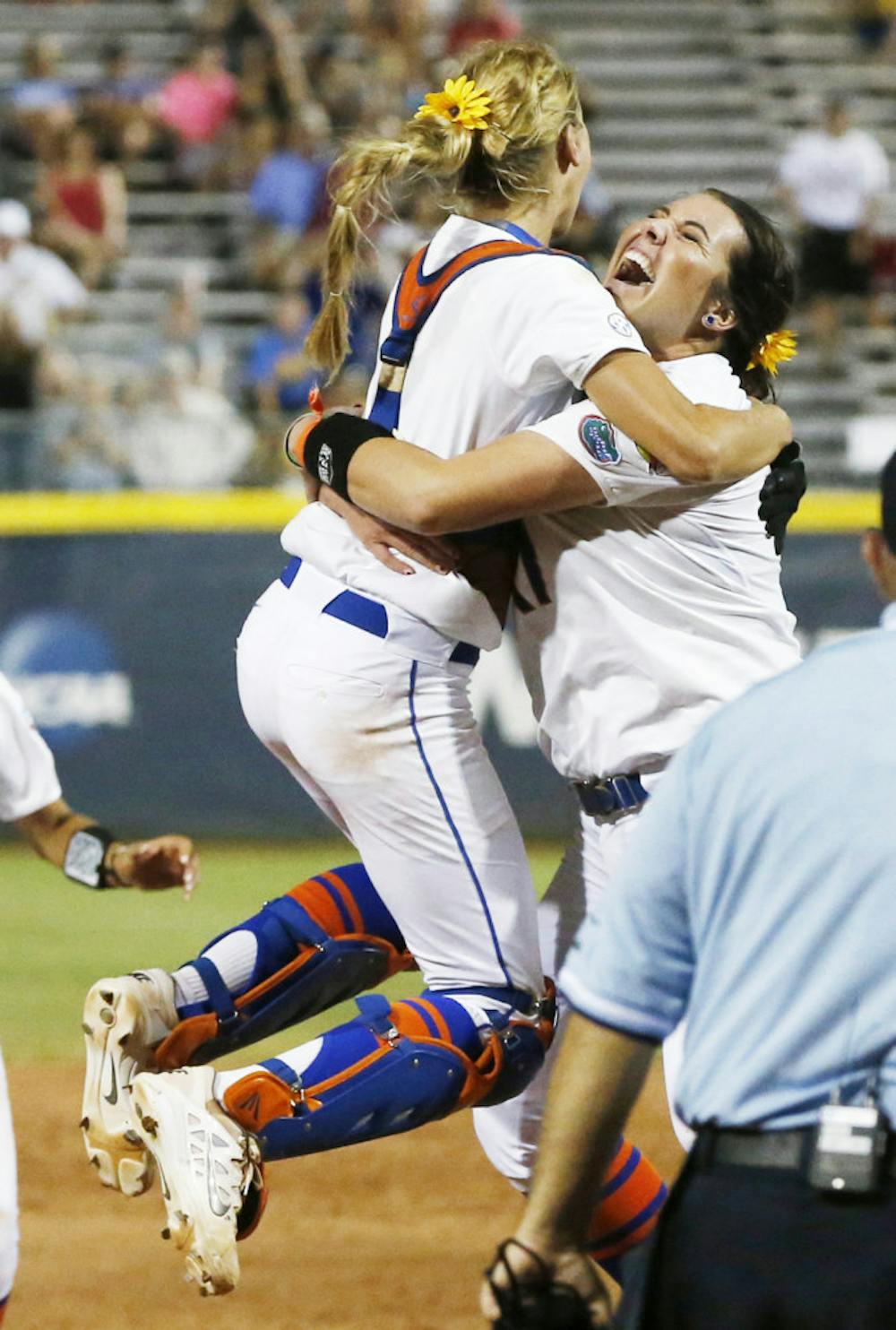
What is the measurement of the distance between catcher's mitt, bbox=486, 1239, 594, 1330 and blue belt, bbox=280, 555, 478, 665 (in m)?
1.59

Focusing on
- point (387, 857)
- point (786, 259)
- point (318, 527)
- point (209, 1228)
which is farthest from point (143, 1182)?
point (786, 259)

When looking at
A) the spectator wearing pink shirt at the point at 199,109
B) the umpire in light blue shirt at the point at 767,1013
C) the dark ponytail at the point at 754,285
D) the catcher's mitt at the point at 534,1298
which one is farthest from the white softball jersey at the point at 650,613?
the spectator wearing pink shirt at the point at 199,109

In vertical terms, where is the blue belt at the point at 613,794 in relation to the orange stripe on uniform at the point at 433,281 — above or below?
below

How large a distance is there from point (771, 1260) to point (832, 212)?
489 inches

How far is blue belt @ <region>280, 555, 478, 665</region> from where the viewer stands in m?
3.64

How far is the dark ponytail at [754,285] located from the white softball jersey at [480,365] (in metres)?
0.35

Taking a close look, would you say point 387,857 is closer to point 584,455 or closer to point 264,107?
point 584,455

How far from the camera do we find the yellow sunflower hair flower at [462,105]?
3.53 metres

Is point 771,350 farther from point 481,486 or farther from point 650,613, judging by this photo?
point 481,486

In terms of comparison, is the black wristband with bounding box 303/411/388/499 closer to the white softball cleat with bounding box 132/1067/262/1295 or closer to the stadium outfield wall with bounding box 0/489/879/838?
the white softball cleat with bounding box 132/1067/262/1295

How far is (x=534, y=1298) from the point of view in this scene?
2.25 meters

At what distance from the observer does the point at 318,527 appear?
3791 mm

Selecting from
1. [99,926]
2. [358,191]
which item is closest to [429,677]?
[358,191]

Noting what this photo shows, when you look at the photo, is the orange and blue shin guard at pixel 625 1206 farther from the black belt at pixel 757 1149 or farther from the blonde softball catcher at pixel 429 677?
the black belt at pixel 757 1149
